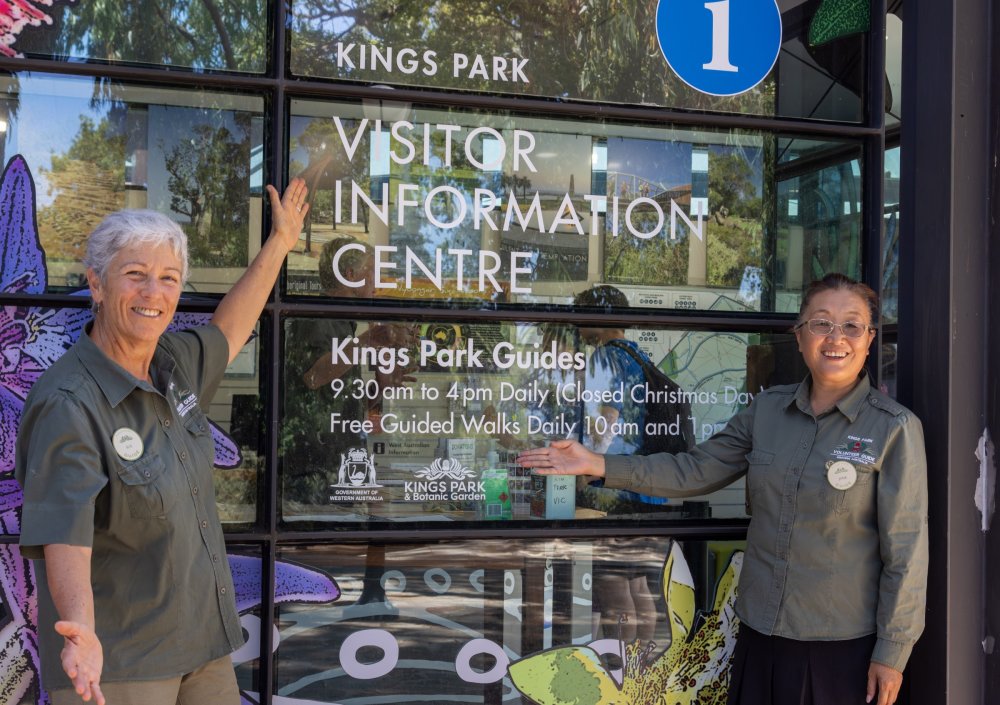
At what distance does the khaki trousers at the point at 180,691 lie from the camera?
2.45 meters

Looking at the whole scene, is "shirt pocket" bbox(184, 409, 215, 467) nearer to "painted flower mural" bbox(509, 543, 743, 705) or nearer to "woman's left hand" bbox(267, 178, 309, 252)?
"woman's left hand" bbox(267, 178, 309, 252)

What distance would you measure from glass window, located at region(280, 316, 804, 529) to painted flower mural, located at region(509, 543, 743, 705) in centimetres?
27

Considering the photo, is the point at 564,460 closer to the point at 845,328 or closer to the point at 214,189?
the point at 845,328

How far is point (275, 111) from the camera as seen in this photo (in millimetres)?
3357

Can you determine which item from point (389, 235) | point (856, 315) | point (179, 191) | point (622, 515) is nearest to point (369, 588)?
point (622, 515)

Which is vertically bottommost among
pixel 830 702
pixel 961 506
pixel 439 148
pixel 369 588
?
pixel 830 702

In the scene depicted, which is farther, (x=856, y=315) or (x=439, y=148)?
(x=439, y=148)

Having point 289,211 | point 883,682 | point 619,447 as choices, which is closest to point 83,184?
point 289,211

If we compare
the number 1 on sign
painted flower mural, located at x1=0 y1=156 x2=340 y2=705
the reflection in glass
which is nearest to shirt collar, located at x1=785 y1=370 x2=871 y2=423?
the reflection in glass

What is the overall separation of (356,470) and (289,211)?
35.0 inches

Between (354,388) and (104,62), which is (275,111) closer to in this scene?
(104,62)

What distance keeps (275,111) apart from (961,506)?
2.62m

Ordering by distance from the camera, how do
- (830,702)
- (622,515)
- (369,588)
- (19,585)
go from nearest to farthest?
(830,702), (19,585), (369,588), (622,515)

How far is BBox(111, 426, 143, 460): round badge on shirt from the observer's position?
245 centimetres
